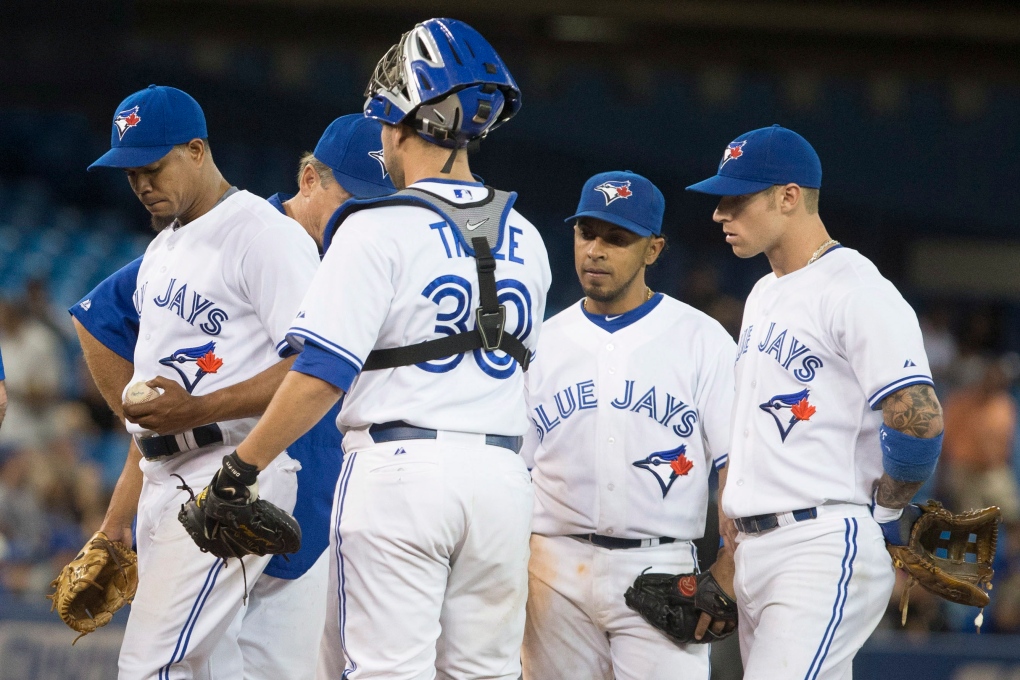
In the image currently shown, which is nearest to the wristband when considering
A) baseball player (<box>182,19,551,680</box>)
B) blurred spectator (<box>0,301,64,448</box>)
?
baseball player (<box>182,19,551,680</box>)

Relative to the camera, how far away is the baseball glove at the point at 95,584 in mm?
3689

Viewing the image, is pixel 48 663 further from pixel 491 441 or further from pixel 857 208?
pixel 857 208

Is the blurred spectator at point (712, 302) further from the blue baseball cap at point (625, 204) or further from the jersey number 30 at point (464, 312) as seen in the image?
the jersey number 30 at point (464, 312)

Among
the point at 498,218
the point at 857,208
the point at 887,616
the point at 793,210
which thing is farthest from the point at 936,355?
the point at 498,218

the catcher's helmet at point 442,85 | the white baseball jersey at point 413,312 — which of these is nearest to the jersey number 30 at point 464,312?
the white baseball jersey at point 413,312

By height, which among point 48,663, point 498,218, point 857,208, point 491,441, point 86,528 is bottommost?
point 48,663

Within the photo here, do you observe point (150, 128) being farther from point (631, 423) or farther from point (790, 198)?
point (790, 198)

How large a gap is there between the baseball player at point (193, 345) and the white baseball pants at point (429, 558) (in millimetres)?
481

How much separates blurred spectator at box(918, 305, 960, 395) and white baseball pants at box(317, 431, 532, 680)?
29.8 ft

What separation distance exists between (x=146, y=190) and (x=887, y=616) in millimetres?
6356

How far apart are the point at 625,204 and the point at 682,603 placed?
1.34m

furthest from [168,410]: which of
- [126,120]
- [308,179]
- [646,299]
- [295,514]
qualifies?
[646,299]

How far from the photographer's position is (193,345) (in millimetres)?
3443

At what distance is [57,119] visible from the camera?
12.4 meters
